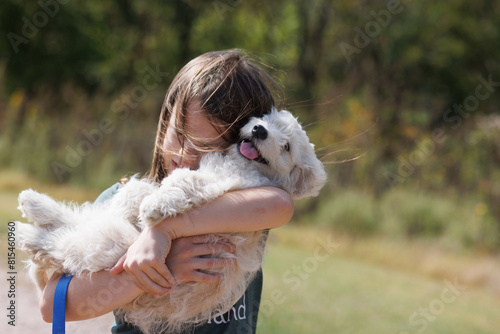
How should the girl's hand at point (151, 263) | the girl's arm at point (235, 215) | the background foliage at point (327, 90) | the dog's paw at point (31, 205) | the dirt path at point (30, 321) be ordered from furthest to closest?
the background foliage at point (327, 90) < the dirt path at point (30, 321) < the dog's paw at point (31, 205) < the girl's arm at point (235, 215) < the girl's hand at point (151, 263)

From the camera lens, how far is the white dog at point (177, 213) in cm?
224

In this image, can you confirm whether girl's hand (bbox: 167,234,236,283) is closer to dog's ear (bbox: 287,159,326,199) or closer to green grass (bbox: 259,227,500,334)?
dog's ear (bbox: 287,159,326,199)

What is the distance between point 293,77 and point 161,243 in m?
14.5

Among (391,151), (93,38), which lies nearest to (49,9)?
(93,38)

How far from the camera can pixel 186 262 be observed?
2174 millimetres

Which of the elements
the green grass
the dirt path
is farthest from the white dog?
the green grass

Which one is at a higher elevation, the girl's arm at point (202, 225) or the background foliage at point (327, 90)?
the girl's arm at point (202, 225)

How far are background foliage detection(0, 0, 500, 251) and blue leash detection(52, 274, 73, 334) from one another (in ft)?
28.0

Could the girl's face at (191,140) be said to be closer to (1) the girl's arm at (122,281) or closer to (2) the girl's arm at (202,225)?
(2) the girl's arm at (202,225)

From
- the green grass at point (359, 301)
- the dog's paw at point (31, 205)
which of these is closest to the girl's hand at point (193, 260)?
the dog's paw at point (31, 205)

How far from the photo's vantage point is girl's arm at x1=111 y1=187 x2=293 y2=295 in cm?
207

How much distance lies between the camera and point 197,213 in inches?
86.0

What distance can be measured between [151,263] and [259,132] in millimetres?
746

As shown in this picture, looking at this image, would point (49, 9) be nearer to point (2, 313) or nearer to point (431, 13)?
point (431, 13)
